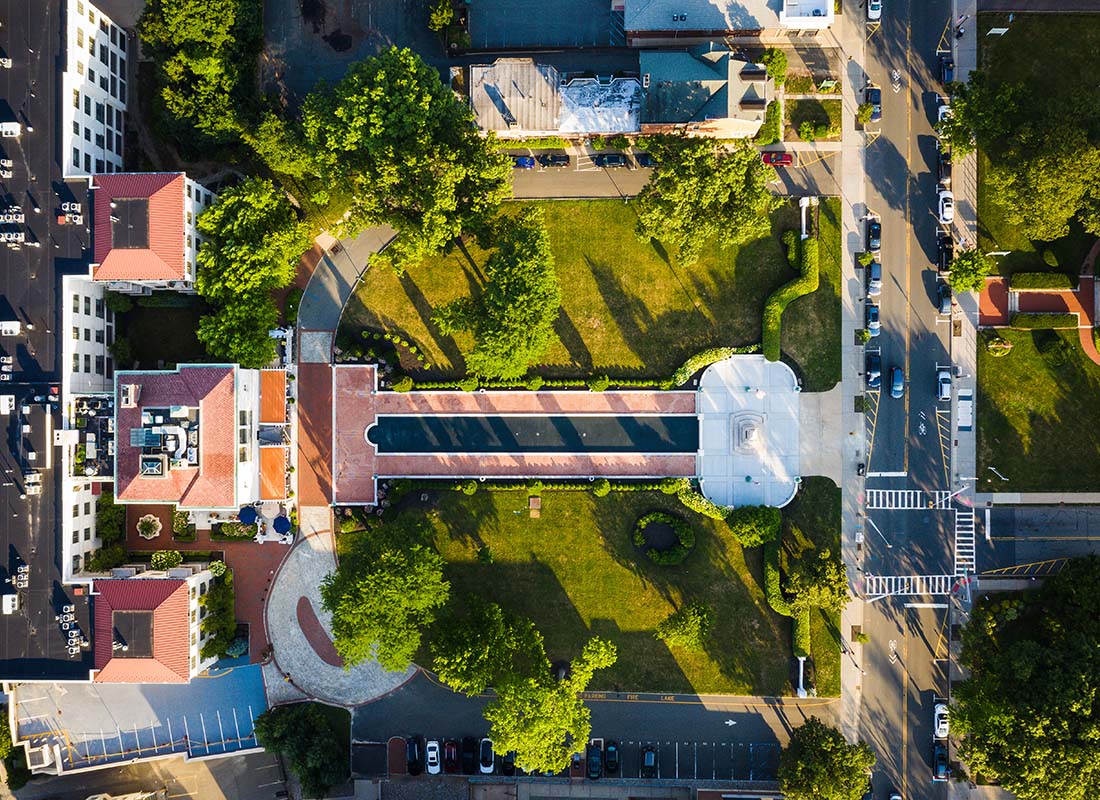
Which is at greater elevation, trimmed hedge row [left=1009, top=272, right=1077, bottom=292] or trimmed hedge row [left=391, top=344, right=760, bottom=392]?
trimmed hedge row [left=1009, top=272, right=1077, bottom=292]

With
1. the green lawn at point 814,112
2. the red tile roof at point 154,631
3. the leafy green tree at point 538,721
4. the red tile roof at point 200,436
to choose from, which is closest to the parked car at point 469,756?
the leafy green tree at point 538,721

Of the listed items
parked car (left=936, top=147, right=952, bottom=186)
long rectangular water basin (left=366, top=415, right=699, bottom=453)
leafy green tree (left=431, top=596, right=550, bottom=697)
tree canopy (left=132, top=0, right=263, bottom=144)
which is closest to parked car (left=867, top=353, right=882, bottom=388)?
long rectangular water basin (left=366, top=415, right=699, bottom=453)

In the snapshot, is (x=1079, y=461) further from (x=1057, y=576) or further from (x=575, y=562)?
(x=575, y=562)

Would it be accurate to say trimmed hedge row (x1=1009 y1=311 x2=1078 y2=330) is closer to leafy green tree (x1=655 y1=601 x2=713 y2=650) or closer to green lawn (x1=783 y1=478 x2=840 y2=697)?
green lawn (x1=783 y1=478 x2=840 y2=697)

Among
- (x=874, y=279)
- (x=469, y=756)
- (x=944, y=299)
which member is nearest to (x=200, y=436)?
(x=469, y=756)

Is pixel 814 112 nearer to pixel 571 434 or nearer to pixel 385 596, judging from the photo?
pixel 571 434

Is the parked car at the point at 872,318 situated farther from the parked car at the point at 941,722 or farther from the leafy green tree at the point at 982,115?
the leafy green tree at the point at 982,115
